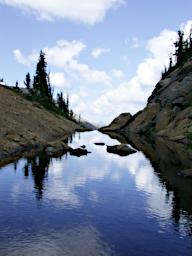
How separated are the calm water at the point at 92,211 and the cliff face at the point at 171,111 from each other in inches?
1608

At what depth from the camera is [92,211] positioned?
69.8 feet

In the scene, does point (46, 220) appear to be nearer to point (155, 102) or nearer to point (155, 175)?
point (155, 175)

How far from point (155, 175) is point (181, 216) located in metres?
13.8

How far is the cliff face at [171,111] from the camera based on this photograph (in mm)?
80144

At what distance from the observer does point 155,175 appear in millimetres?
34250

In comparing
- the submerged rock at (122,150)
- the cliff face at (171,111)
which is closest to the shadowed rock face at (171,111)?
the cliff face at (171,111)

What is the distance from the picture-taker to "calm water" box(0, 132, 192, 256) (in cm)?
1572

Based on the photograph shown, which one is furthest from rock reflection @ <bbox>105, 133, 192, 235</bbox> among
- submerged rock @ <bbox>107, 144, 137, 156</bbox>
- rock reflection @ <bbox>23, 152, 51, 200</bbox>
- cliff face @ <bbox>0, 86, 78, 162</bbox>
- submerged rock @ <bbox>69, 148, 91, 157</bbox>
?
cliff face @ <bbox>0, 86, 78, 162</bbox>

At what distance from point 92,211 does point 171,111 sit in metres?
74.7

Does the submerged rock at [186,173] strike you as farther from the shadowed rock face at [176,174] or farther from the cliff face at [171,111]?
the cliff face at [171,111]

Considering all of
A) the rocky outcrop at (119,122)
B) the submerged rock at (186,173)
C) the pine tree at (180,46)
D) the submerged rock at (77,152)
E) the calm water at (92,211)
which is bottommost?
the calm water at (92,211)

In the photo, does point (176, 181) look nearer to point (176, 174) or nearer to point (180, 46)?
point (176, 174)

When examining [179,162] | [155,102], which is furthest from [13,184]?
[155,102]

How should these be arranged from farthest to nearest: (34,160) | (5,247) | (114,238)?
(34,160)
(114,238)
(5,247)
